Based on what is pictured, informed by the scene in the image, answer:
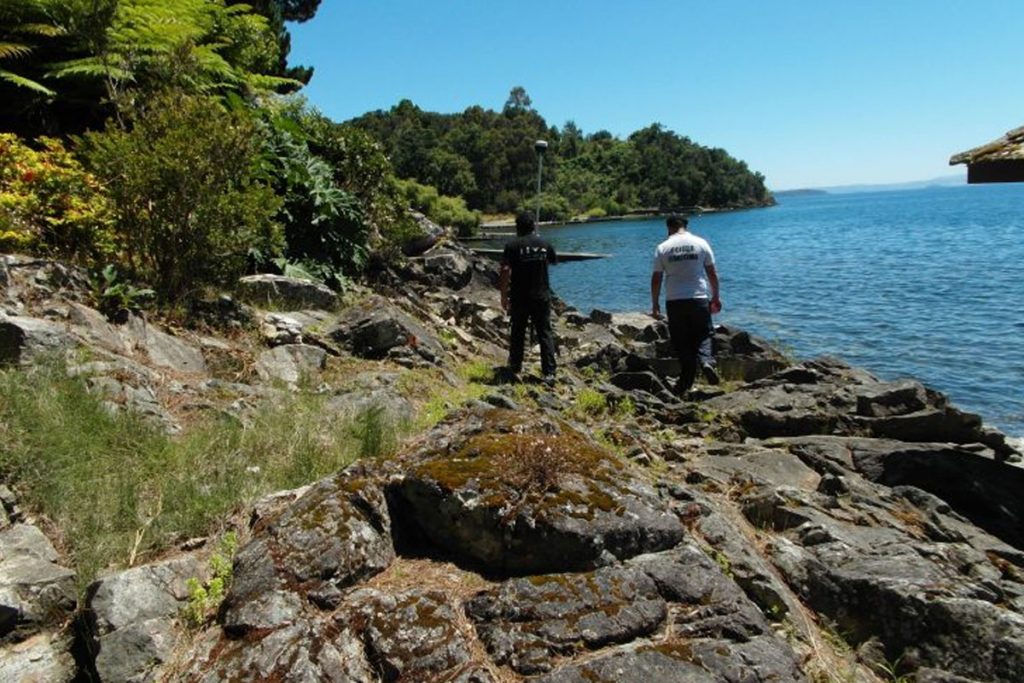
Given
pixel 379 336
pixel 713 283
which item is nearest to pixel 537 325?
pixel 379 336

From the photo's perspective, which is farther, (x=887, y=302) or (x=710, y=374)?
(x=887, y=302)

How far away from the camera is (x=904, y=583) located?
4449mm

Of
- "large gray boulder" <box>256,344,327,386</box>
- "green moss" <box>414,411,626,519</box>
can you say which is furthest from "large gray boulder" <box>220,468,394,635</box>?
"large gray boulder" <box>256,344,327,386</box>

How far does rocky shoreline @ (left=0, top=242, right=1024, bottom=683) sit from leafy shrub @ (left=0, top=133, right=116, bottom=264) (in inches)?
27.8

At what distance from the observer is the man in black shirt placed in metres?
9.38

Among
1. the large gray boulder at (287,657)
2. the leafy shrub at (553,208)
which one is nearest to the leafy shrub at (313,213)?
the large gray boulder at (287,657)

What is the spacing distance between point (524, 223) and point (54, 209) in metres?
5.21

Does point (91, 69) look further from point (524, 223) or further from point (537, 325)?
point (537, 325)

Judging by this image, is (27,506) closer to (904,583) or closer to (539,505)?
(539,505)

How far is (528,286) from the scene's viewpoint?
948 centimetres

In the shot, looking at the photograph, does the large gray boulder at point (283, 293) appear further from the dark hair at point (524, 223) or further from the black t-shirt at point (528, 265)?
the dark hair at point (524, 223)

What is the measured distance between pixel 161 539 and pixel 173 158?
191 inches

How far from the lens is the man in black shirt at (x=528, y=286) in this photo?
9.38 meters

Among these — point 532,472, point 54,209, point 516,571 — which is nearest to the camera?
point 516,571
